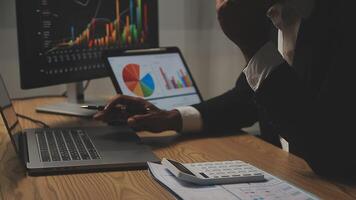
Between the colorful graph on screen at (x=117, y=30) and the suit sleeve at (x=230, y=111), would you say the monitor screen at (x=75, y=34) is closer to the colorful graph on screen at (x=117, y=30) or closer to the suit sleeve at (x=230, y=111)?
the colorful graph on screen at (x=117, y=30)

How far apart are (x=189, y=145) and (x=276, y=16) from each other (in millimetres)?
360

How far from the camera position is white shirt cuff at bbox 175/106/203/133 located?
→ 4.45 feet

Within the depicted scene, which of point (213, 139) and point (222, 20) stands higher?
point (222, 20)

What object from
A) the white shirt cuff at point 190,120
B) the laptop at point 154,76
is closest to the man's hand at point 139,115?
the white shirt cuff at point 190,120

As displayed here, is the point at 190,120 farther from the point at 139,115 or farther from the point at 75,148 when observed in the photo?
the point at 75,148

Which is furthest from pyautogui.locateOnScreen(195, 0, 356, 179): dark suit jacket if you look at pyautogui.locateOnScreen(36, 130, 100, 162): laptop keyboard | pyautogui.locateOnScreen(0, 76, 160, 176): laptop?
pyautogui.locateOnScreen(36, 130, 100, 162): laptop keyboard

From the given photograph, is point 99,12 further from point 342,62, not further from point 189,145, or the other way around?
point 342,62

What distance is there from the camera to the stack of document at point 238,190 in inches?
32.6

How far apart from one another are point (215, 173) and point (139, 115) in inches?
16.9

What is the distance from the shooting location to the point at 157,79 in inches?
64.6

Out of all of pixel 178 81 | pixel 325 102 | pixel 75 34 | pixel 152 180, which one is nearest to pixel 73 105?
pixel 75 34

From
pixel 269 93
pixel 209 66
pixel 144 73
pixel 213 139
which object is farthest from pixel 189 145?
pixel 209 66

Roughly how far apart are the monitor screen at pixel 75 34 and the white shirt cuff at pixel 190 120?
1.52 ft

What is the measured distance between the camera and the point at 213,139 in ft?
4.34
